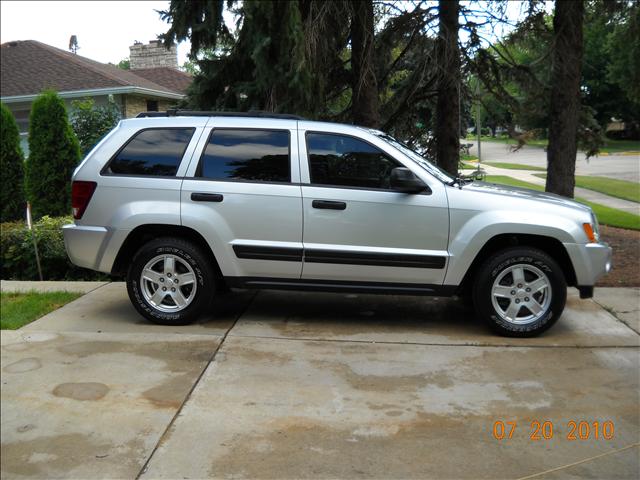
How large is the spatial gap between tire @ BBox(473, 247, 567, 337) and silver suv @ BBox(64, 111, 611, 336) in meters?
0.01

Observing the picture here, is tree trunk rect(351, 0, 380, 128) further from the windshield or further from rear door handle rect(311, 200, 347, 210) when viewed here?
rear door handle rect(311, 200, 347, 210)

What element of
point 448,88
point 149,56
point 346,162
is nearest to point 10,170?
point 448,88

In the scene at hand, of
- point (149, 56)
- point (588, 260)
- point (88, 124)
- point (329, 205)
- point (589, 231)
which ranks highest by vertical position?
point (149, 56)

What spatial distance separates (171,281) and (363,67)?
4.42m

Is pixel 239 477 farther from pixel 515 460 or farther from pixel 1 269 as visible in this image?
pixel 1 269

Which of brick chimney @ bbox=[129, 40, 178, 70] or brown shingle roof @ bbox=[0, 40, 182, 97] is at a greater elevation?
brick chimney @ bbox=[129, 40, 178, 70]

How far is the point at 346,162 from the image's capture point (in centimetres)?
586

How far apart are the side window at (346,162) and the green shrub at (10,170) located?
7.33m

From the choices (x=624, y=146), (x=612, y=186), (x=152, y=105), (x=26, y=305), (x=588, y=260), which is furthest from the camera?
(x=624, y=146)

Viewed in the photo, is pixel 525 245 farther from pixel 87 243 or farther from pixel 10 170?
pixel 10 170

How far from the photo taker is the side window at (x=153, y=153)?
593 cm

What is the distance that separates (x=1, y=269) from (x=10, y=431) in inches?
229

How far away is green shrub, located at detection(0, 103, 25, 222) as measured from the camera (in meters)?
11.0

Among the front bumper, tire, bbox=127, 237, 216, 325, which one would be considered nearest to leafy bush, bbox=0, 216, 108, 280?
tire, bbox=127, 237, 216, 325
